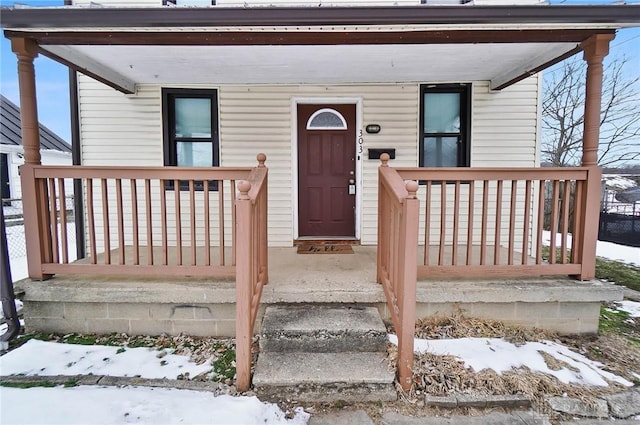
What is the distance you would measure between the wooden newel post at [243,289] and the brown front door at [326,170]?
2.71m

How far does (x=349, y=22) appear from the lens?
279cm

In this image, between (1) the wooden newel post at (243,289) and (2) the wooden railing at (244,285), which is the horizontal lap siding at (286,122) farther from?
(1) the wooden newel post at (243,289)

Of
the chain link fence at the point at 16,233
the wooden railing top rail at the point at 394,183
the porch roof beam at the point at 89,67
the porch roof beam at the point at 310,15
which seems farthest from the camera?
the chain link fence at the point at 16,233

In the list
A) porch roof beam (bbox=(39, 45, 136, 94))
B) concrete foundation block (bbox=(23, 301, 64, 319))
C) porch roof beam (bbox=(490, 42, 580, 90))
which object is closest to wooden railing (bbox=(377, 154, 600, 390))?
porch roof beam (bbox=(490, 42, 580, 90))

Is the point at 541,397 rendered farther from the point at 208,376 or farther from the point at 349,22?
the point at 349,22

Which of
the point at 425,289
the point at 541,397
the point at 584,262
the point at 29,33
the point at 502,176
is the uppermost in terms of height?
the point at 29,33

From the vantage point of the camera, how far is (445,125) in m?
4.81

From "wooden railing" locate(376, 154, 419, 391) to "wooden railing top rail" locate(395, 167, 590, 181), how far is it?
0.39 metres

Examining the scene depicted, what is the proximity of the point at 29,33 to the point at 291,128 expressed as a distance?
278cm

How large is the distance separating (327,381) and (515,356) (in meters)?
1.49

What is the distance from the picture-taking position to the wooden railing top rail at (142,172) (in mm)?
2986

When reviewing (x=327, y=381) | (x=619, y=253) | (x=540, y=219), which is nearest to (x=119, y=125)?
(x=327, y=381)

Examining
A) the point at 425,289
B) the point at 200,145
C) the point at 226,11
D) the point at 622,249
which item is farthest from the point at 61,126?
the point at 622,249

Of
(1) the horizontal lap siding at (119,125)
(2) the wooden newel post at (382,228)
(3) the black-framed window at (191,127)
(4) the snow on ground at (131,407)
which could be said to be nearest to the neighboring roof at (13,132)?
(1) the horizontal lap siding at (119,125)
